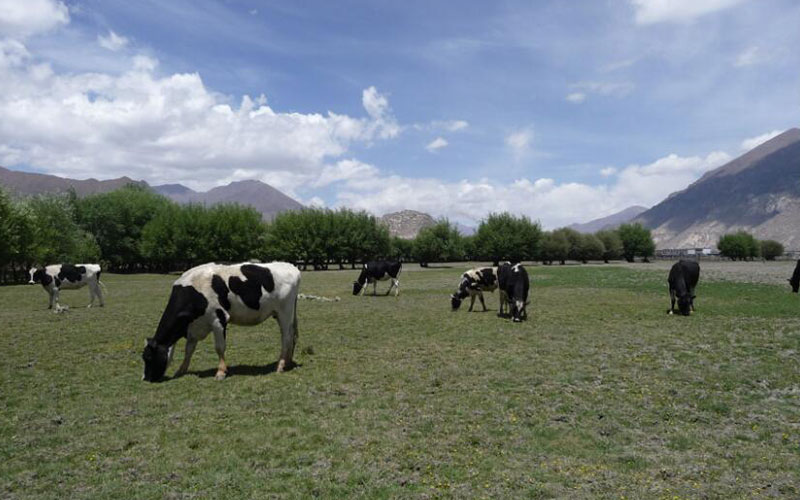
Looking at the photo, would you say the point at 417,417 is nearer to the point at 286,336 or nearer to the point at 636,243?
the point at 286,336

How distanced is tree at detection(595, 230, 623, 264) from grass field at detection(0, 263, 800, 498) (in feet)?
439

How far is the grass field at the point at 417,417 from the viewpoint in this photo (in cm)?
600

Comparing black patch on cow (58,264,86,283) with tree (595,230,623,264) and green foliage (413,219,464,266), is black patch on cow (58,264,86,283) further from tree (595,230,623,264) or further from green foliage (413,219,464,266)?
tree (595,230,623,264)

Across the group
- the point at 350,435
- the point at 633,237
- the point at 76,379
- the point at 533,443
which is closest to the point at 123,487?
the point at 350,435

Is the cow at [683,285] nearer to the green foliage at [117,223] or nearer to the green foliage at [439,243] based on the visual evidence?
the green foliage at [439,243]

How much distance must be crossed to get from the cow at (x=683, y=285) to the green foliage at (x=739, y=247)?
151288 mm

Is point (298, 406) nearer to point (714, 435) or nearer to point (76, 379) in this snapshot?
point (76, 379)

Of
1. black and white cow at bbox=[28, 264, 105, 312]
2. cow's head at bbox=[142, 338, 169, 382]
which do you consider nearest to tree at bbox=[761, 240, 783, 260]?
black and white cow at bbox=[28, 264, 105, 312]

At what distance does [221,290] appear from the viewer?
11.2 meters

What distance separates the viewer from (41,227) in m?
54.4

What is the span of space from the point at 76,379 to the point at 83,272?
17.4 metres

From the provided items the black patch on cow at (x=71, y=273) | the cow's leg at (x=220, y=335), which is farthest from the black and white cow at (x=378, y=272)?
the cow's leg at (x=220, y=335)

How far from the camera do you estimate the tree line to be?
7894 cm

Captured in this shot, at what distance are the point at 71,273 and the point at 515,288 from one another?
22.4m
